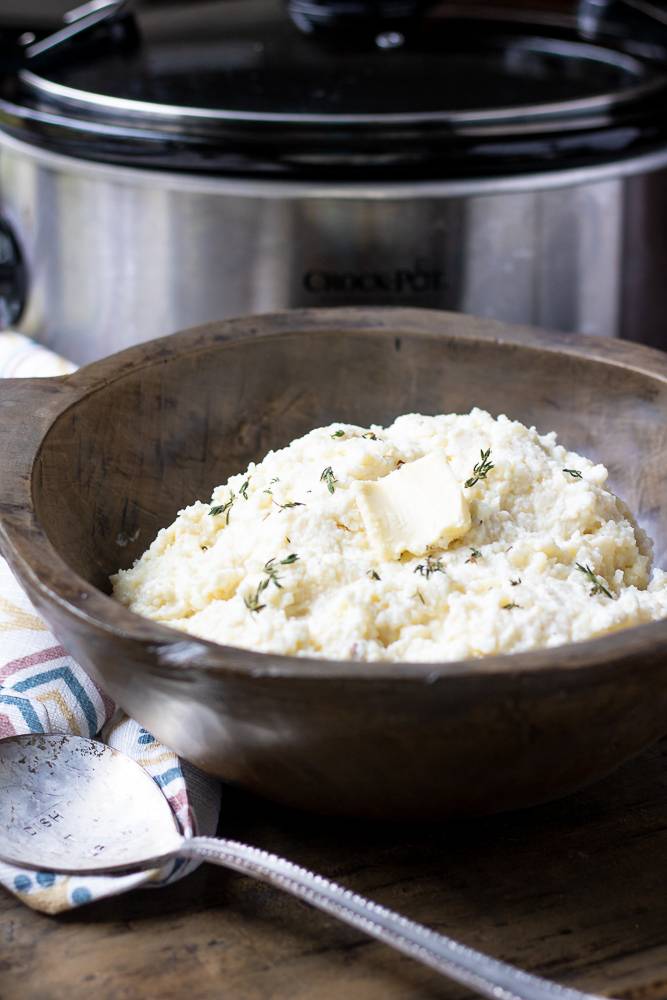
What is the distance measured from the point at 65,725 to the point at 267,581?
303 millimetres

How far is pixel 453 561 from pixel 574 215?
982 millimetres

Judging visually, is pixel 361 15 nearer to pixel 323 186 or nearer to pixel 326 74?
pixel 326 74

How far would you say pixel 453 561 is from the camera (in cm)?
114

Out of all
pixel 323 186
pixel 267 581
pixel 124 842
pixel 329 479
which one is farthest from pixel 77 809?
pixel 323 186

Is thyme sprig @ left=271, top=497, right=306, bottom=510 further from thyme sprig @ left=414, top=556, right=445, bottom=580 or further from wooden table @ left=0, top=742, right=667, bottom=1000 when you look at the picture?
wooden table @ left=0, top=742, right=667, bottom=1000

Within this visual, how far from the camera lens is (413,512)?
1159mm

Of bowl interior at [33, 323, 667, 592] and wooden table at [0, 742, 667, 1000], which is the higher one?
bowl interior at [33, 323, 667, 592]

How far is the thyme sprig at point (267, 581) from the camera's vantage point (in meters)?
1.08

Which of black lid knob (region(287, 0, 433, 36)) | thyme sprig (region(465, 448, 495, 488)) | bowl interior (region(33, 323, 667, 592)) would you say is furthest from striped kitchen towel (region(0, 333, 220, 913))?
black lid knob (region(287, 0, 433, 36))

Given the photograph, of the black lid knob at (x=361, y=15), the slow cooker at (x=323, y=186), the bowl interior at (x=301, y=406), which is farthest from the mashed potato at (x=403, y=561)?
the black lid knob at (x=361, y=15)

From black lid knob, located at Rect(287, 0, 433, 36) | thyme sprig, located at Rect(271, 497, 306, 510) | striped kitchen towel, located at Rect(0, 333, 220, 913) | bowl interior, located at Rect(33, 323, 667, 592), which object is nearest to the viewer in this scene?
striped kitchen towel, located at Rect(0, 333, 220, 913)

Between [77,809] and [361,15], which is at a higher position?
[361,15]

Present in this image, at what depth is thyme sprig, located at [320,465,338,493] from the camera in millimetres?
1206

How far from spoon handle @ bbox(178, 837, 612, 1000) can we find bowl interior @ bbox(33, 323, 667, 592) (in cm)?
39
